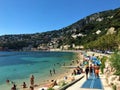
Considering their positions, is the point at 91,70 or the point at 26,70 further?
the point at 26,70

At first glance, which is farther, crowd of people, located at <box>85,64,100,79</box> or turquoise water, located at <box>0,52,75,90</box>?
turquoise water, located at <box>0,52,75,90</box>

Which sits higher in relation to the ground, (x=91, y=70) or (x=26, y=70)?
(x=91, y=70)

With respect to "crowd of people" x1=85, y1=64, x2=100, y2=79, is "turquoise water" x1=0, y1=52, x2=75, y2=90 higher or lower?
lower

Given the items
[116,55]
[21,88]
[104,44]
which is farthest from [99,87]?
[104,44]

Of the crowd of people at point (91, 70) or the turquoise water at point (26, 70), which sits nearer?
the crowd of people at point (91, 70)

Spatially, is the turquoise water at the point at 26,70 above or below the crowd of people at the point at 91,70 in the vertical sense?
below

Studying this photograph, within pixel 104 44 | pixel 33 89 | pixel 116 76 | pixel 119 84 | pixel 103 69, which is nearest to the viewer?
pixel 119 84

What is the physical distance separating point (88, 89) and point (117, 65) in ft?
12.5

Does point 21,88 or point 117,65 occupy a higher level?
point 117,65

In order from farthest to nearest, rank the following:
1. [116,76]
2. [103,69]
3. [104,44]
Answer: [104,44] → [103,69] → [116,76]

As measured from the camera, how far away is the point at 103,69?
106 feet

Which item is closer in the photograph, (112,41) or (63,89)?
(63,89)

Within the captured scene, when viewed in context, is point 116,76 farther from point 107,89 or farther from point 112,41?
point 112,41

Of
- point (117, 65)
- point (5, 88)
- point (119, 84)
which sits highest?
point (117, 65)
